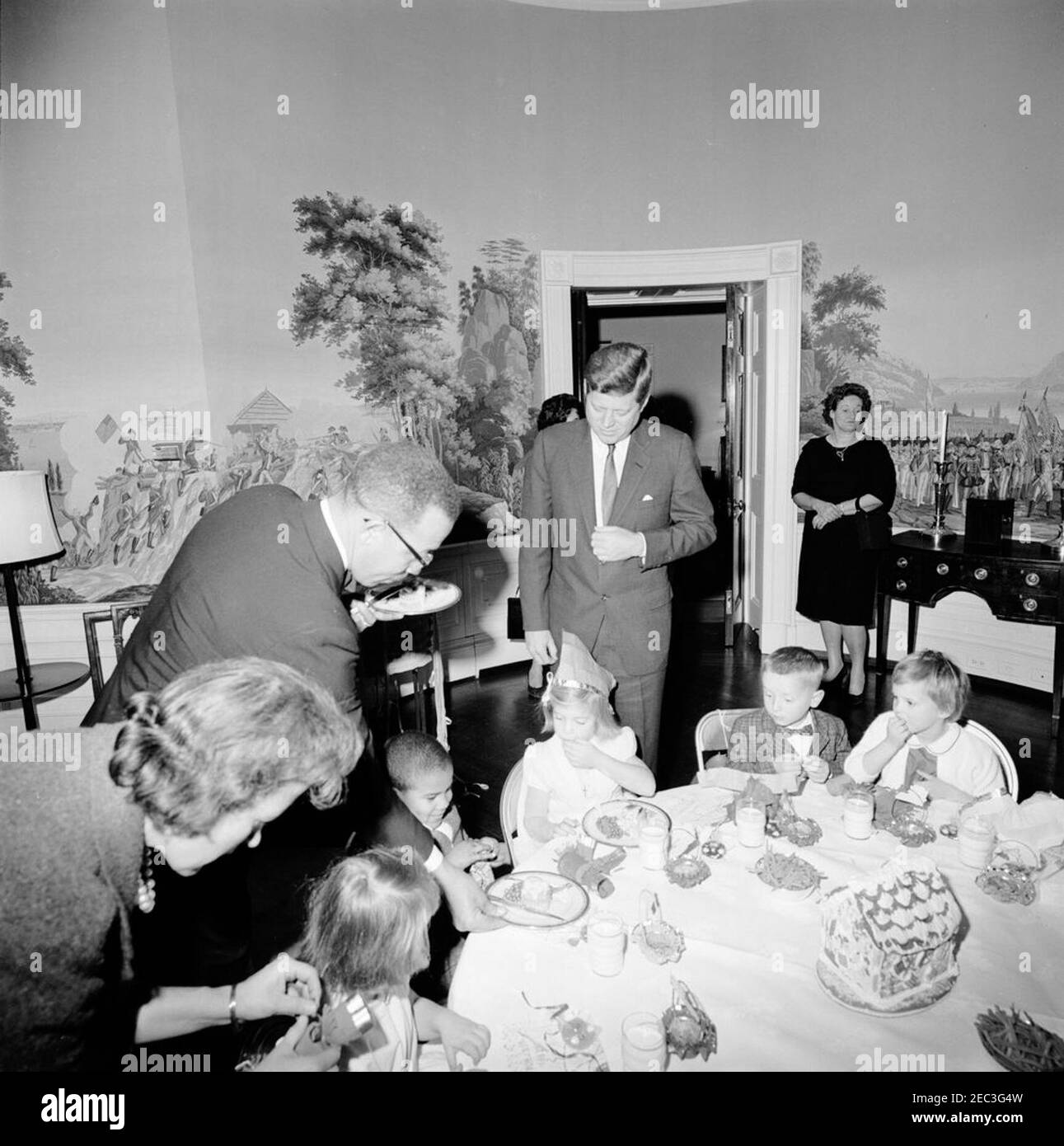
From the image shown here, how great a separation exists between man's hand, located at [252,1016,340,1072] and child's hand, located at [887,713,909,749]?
178cm

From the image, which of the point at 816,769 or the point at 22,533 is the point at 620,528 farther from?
the point at 22,533

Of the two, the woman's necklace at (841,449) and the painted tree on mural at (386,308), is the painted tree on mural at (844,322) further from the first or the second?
the painted tree on mural at (386,308)

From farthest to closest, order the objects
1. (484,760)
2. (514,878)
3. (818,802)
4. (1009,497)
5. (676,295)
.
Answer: (676,295)
(1009,497)
(484,760)
(818,802)
(514,878)

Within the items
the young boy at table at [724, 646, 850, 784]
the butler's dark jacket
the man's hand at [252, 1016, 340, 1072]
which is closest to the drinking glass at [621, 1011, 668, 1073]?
the man's hand at [252, 1016, 340, 1072]

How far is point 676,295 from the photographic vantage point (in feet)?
23.9

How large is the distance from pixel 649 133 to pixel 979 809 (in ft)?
18.1

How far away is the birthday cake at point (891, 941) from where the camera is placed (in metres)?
1.38

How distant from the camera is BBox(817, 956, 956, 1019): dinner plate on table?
1378 millimetres

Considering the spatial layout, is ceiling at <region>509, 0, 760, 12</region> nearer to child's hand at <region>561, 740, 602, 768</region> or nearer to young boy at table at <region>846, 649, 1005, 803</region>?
young boy at table at <region>846, 649, 1005, 803</region>

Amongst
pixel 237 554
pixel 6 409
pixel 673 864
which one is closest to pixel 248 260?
pixel 6 409

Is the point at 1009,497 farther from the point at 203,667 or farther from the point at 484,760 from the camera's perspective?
the point at 203,667

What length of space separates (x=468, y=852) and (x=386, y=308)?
428 cm

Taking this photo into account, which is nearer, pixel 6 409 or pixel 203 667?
pixel 203 667

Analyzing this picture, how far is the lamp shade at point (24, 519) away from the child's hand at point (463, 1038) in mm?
3078
